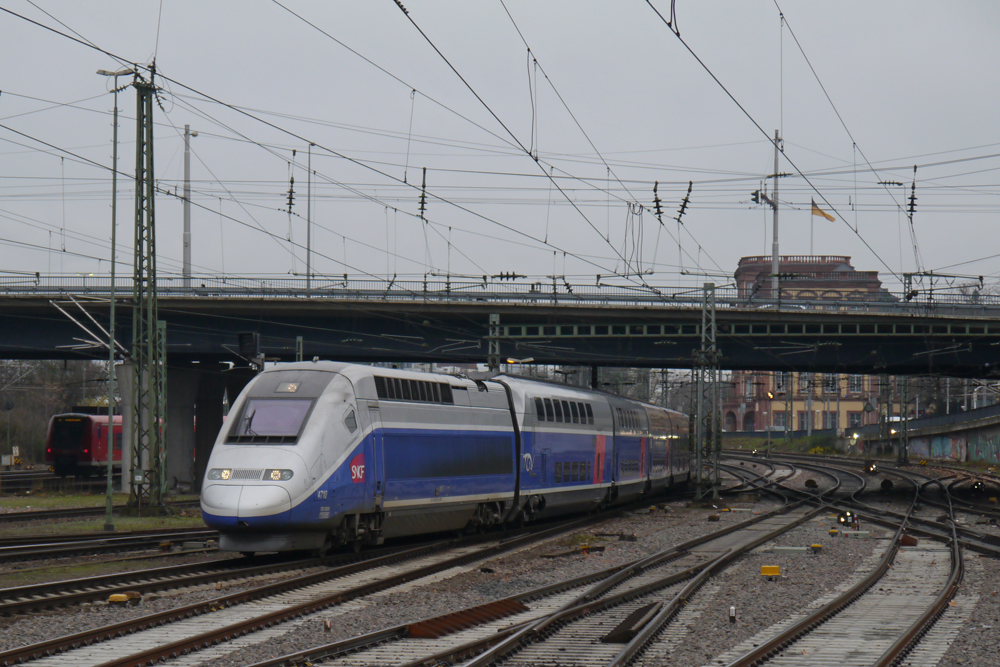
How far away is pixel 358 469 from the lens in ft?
61.6

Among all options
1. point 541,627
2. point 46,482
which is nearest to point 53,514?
point 46,482

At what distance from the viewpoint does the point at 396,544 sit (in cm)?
2234

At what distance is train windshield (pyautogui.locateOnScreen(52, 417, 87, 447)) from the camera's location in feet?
181

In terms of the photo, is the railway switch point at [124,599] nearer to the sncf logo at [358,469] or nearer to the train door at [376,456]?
the sncf logo at [358,469]

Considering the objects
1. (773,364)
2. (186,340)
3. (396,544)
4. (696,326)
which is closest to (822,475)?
(773,364)

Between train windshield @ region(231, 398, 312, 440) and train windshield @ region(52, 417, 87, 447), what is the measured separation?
4050 cm

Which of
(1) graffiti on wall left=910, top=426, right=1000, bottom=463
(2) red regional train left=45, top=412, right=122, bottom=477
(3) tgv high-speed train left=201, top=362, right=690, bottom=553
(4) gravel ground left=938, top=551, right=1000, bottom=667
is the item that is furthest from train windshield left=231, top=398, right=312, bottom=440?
(1) graffiti on wall left=910, top=426, right=1000, bottom=463

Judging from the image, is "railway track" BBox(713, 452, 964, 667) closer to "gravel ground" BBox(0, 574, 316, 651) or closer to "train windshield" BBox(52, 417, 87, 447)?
"gravel ground" BBox(0, 574, 316, 651)

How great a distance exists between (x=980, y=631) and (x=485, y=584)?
22.8 ft

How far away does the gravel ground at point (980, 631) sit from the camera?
11023 mm

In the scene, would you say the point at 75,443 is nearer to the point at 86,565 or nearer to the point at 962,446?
the point at 86,565

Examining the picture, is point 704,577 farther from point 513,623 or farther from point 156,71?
point 156,71

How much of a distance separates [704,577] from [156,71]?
1923 cm

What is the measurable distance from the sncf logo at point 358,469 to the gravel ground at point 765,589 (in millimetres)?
6318
